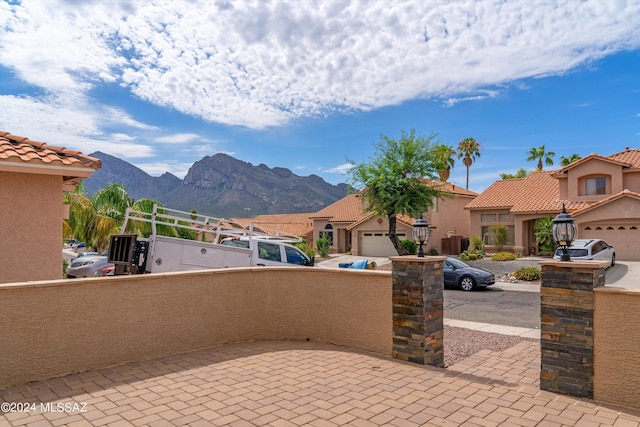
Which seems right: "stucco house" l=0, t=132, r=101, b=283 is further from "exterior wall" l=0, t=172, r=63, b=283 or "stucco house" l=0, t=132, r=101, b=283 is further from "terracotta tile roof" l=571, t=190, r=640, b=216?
"terracotta tile roof" l=571, t=190, r=640, b=216

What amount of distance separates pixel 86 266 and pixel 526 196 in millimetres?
30047

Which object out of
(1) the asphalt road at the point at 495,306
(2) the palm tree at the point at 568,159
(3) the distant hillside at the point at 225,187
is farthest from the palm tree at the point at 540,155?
(3) the distant hillside at the point at 225,187

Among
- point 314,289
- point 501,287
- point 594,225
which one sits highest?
point 594,225

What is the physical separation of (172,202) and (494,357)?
171572 mm

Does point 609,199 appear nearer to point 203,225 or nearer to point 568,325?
point 203,225

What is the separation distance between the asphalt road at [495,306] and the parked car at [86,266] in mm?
14612

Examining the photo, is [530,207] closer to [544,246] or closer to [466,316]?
[544,246]

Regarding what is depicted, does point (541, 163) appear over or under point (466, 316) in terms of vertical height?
over

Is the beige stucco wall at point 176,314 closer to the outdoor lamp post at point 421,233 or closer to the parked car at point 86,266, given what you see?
the outdoor lamp post at point 421,233

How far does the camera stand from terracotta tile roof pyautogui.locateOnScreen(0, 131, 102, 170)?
7553 mm

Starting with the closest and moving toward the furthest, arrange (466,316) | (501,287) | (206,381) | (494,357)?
(206,381) → (494,357) → (466,316) → (501,287)

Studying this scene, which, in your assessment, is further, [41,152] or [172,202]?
[172,202]

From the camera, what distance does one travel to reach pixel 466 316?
12234 millimetres

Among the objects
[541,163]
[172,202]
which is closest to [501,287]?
[541,163]
